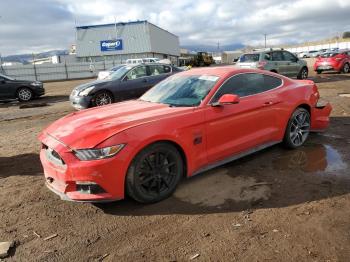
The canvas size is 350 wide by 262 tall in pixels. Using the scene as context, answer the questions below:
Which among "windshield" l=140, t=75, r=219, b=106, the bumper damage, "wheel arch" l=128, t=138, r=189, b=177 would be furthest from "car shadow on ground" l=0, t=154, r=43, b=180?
the bumper damage

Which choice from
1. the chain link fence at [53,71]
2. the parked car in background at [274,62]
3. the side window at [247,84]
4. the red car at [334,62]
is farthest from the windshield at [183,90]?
the chain link fence at [53,71]

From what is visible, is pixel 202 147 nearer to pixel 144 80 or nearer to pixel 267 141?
pixel 267 141

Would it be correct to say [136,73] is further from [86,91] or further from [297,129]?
[297,129]

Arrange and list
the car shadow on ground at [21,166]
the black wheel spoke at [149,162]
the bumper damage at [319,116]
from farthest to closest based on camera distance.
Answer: the bumper damage at [319,116] → the car shadow on ground at [21,166] → the black wheel spoke at [149,162]

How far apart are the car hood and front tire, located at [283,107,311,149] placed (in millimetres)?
2152

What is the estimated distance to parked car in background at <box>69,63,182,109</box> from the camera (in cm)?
1180

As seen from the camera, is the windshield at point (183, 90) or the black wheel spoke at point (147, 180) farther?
the windshield at point (183, 90)

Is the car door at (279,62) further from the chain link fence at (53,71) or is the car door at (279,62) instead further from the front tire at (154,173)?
the chain link fence at (53,71)

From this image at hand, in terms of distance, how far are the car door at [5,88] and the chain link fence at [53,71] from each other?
21.6 m

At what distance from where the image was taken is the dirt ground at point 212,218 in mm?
3434

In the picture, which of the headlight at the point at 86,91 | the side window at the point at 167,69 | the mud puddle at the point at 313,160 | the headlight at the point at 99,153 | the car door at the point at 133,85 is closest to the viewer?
the headlight at the point at 99,153

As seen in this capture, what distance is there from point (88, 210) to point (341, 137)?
493 centimetres

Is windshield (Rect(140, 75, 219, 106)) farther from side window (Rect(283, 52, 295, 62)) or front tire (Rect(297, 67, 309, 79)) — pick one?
front tire (Rect(297, 67, 309, 79))

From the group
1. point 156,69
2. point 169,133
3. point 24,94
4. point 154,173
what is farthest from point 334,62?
point 154,173
